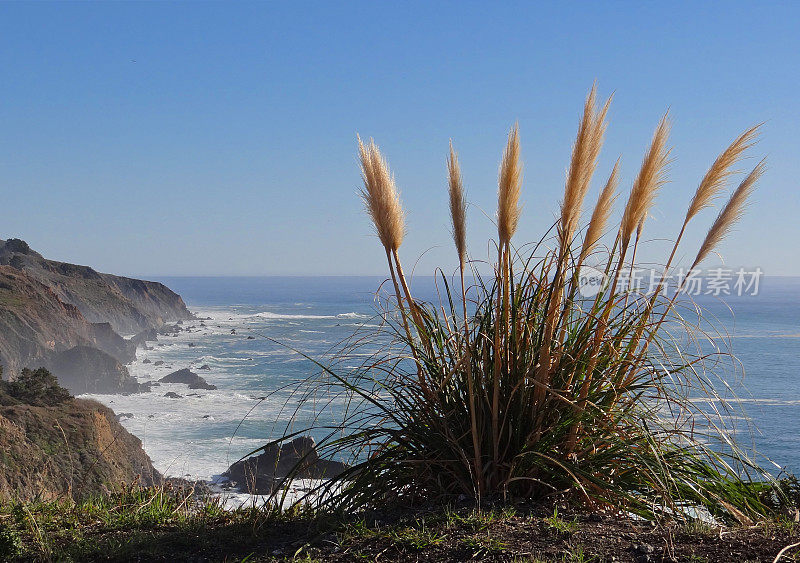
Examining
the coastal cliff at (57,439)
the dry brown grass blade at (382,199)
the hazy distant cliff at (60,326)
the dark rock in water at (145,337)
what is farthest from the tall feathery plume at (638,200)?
the dark rock in water at (145,337)

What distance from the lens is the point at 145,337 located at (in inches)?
2398

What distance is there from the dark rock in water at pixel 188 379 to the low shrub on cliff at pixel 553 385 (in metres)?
36.7

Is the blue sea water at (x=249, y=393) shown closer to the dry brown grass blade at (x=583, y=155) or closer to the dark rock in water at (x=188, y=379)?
the dark rock in water at (x=188, y=379)

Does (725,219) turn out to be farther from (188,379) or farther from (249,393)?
(188,379)

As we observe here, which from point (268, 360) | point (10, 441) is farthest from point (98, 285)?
point (10, 441)

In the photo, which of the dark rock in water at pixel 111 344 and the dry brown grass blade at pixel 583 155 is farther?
the dark rock in water at pixel 111 344

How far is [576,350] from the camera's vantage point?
3170mm

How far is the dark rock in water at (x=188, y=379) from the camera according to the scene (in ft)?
125

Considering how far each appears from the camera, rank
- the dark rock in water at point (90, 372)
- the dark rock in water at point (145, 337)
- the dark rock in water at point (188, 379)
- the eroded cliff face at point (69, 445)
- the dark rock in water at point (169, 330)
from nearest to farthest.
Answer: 1. the eroded cliff face at point (69, 445)
2. the dark rock in water at point (90, 372)
3. the dark rock in water at point (188, 379)
4. the dark rock in water at point (145, 337)
5. the dark rock in water at point (169, 330)

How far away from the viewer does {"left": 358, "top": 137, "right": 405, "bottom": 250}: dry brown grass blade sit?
3.20 meters

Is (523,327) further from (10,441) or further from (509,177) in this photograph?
(10,441)

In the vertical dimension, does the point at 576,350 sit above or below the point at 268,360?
above

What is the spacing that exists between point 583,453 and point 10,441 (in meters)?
14.5

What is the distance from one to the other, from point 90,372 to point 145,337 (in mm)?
22941
